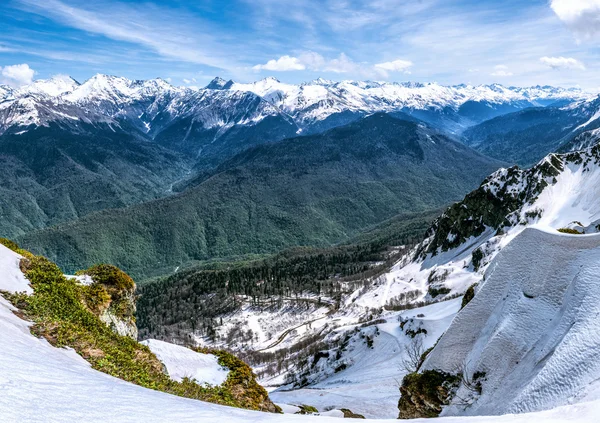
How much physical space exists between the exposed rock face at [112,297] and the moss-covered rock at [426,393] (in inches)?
826

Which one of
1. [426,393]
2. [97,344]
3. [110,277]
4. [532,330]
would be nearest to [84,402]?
[97,344]

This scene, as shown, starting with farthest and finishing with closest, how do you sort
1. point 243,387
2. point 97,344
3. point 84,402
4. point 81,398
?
point 243,387 → point 97,344 → point 81,398 → point 84,402

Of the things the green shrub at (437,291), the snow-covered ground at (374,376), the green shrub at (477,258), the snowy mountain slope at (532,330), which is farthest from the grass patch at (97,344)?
the green shrub at (477,258)

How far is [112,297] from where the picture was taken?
31578 millimetres

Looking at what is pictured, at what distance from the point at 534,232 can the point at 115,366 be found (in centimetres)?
2193

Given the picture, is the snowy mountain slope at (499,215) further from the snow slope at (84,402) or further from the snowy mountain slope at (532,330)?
the snow slope at (84,402)

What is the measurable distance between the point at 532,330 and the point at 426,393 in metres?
7.20

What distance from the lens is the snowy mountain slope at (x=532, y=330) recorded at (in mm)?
14047

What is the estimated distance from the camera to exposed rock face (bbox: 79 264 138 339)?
95.0 ft

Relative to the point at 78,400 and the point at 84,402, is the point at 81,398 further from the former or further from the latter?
the point at 84,402

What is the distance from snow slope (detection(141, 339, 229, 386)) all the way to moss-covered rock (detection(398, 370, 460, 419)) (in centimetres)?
1118

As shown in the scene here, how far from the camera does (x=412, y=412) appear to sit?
897 inches

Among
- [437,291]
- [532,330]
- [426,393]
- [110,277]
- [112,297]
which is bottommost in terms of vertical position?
[437,291]

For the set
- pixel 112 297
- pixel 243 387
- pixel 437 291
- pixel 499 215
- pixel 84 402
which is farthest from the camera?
pixel 499 215
